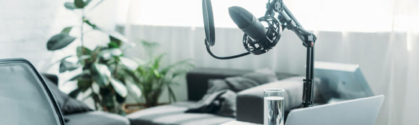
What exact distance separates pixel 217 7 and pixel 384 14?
136 centimetres

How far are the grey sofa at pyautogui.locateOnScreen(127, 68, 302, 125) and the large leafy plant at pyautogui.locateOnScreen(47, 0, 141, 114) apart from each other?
0.39 m

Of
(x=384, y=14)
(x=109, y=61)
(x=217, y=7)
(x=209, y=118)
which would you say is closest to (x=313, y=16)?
(x=384, y=14)

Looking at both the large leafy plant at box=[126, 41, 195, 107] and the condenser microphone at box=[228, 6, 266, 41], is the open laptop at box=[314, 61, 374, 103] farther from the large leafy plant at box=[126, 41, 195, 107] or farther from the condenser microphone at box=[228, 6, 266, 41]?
the large leafy plant at box=[126, 41, 195, 107]

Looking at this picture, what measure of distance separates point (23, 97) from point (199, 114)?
197cm

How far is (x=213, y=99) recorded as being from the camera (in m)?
3.10

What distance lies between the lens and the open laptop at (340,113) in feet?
3.20

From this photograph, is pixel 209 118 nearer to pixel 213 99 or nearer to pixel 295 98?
pixel 213 99

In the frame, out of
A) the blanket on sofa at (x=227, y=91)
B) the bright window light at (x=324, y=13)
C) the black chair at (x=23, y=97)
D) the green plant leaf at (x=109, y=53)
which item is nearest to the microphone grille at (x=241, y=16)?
the black chair at (x=23, y=97)

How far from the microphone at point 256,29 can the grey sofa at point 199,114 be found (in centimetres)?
123

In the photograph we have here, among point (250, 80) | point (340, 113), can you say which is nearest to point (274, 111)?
point (340, 113)

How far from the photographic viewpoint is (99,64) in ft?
11.2

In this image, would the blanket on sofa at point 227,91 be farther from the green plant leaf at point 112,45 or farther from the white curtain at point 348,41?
the green plant leaf at point 112,45

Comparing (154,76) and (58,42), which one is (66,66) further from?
(154,76)

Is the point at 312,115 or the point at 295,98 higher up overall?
the point at 312,115
